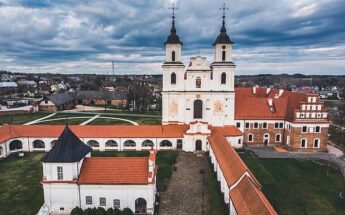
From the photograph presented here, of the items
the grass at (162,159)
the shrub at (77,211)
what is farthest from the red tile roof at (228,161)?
the shrub at (77,211)

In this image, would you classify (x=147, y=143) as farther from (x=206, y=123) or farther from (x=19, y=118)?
(x=19, y=118)

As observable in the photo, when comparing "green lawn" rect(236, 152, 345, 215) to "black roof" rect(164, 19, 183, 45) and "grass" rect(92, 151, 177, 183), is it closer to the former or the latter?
"grass" rect(92, 151, 177, 183)

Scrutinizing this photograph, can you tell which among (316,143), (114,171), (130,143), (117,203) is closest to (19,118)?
(130,143)

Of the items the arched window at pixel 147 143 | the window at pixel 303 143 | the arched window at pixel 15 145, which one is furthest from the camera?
the window at pixel 303 143

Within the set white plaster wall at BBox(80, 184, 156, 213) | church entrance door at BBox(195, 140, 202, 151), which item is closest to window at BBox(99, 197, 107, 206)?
white plaster wall at BBox(80, 184, 156, 213)

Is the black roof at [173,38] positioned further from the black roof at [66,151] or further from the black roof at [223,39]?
the black roof at [66,151]

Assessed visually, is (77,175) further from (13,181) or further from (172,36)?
(172,36)
